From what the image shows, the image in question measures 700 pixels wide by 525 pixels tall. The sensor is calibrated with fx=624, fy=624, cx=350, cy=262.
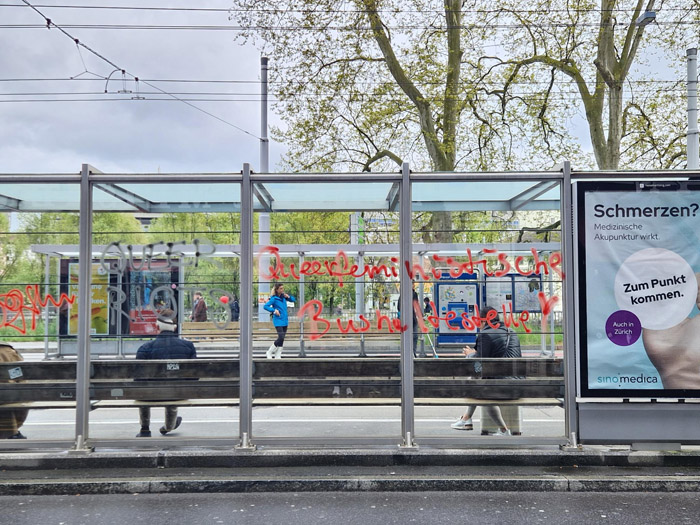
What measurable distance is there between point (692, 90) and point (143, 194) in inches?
447

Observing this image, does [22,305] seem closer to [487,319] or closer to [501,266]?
[487,319]

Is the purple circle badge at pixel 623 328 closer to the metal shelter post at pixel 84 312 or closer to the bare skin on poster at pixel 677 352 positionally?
the bare skin on poster at pixel 677 352

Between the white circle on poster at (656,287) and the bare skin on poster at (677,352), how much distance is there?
66 mm

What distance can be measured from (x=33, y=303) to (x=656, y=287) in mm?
6167

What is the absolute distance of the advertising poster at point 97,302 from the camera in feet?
20.7

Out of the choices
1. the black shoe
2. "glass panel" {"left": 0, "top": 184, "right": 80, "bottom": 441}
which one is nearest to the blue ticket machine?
the black shoe

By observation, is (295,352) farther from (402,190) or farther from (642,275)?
(642,275)

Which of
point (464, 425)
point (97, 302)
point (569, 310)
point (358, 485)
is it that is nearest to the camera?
point (358, 485)

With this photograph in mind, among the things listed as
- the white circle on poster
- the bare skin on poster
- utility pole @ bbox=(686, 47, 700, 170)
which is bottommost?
the bare skin on poster

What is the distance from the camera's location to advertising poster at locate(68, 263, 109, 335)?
631 centimetres

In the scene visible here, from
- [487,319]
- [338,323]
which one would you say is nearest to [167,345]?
[338,323]

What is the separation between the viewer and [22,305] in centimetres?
639

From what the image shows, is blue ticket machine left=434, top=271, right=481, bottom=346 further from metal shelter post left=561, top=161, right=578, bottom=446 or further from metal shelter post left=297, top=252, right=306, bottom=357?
metal shelter post left=297, top=252, right=306, bottom=357

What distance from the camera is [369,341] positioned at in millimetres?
6574
